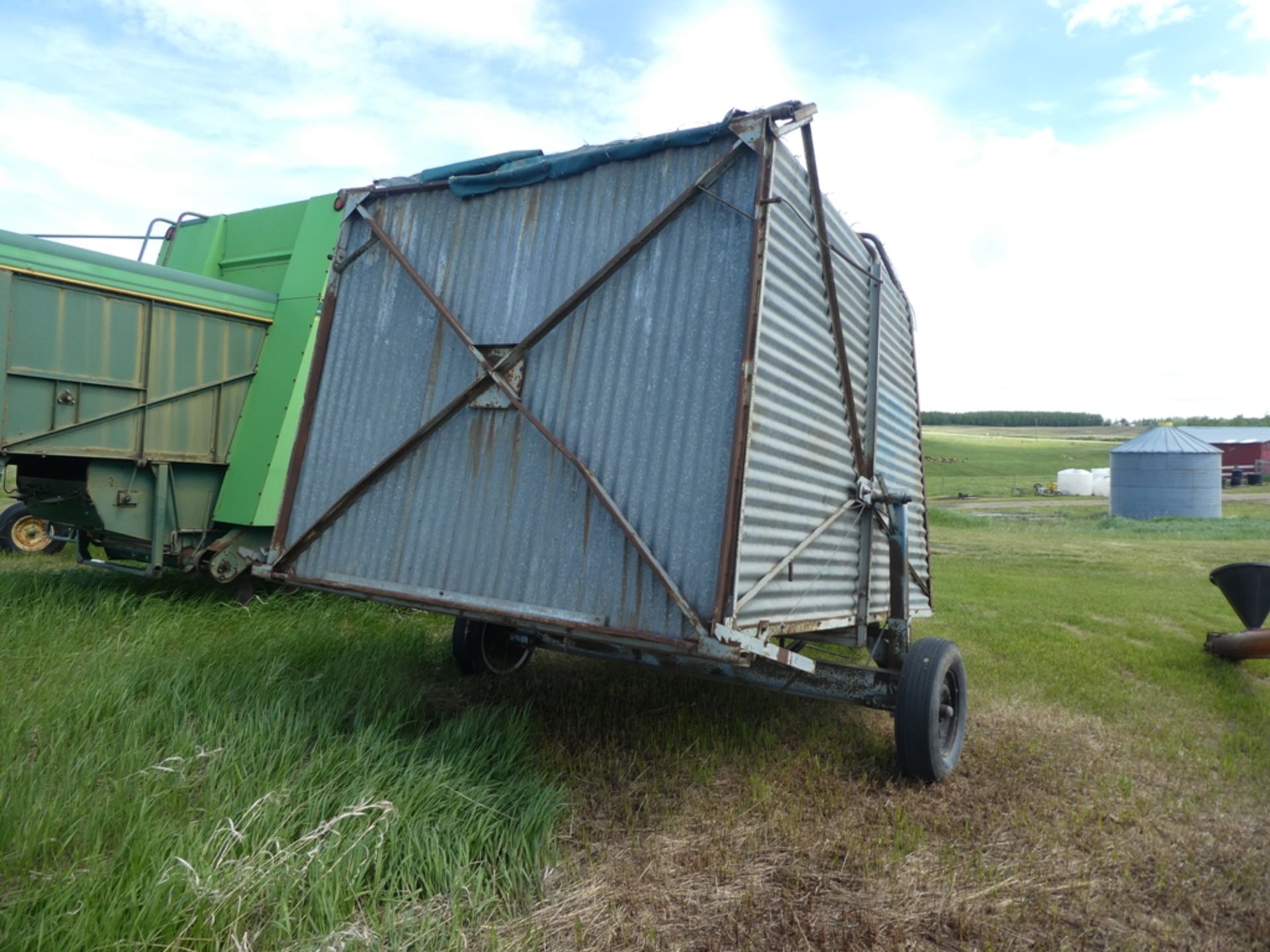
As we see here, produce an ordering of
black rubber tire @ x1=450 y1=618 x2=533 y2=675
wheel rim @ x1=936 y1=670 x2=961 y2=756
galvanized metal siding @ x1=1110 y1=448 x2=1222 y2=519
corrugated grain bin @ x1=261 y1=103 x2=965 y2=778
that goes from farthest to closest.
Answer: galvanized metal siding @ x1=1110 y1=448 x2=1222 y2=519
black rubber tire @ x1=450 y1=618 x2=533 y2=675
wheel rim @ x1=936 y1=670 x2=961 y2=756
corrugated grain bin @ x1=261 y1=103 x2=965 y2=778

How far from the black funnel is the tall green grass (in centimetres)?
672

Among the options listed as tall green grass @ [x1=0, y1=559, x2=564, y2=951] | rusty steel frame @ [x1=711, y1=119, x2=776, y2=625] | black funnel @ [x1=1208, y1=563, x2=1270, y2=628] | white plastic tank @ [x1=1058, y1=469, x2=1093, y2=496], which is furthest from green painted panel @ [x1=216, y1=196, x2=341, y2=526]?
white plastic tank @ [x1=1058, y1=469, x2=1093, y2=496]

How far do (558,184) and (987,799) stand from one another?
396 centimetres

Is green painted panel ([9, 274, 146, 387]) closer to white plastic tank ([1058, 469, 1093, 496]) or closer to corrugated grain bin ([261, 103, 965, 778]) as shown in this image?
corrugated grain bin ([261, 103, 965, 778])

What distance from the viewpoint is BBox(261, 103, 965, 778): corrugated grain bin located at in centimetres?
406

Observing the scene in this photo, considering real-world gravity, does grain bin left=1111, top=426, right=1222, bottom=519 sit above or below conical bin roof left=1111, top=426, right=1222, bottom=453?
below

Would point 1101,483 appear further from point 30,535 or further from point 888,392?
point 30,535

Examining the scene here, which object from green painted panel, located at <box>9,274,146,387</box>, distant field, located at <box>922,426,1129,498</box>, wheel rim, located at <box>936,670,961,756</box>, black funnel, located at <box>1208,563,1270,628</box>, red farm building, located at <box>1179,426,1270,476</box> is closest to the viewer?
wheel rim, located at <box>936,670,961,756</box>

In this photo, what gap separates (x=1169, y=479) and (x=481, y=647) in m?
→ 32.0

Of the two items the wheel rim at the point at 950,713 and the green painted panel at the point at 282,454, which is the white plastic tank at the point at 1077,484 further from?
the green painted panel at the point at 282,454

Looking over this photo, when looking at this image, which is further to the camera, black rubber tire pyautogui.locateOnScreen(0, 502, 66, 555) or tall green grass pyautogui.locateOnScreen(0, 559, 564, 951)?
black rubber tire pyautogui.locateOnScreen(0, 502, 66, 555)

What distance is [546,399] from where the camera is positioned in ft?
14.9

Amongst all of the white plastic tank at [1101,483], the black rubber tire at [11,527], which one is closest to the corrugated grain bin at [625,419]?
the black rubber tire at [11,527]

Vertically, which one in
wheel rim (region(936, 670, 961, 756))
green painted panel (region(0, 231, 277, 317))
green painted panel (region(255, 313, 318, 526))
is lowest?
wheel rim (region(936, 670, 961, 756))
